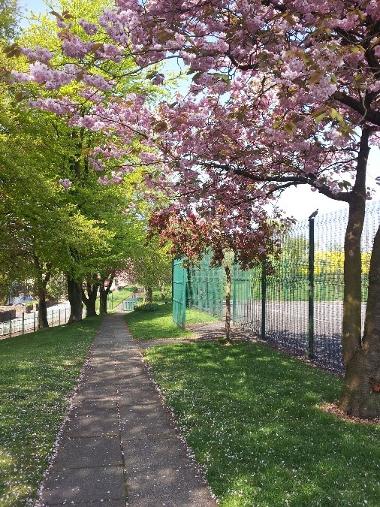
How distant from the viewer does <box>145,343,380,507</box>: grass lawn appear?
4.26 meters

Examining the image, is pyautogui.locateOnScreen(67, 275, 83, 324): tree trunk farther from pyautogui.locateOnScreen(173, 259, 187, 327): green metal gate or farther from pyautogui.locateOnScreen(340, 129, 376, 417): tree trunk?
pyautogui.locateOnScreen(340, 129, 376, 417): tree trunk

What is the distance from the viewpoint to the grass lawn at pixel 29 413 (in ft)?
15.3

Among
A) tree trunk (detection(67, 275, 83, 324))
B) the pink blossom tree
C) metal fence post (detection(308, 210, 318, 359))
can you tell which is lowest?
tree trunk (detection(67, 275, 83, 324))

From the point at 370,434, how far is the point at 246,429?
1.40m

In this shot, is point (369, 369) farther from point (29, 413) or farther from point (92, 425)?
point (29, 413)

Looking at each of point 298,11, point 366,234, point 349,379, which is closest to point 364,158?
point 366,234

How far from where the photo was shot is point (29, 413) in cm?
692

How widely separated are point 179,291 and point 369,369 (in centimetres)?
1314

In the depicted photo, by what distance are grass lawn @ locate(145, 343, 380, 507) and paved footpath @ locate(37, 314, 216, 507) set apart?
0.78 feet

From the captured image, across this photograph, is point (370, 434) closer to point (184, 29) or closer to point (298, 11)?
point (298, 11)

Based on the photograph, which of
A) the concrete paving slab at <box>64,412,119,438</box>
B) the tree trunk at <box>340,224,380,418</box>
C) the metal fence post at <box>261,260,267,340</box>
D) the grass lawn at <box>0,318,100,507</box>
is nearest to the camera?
the grass lawn at <box>0,318,100,507</box>

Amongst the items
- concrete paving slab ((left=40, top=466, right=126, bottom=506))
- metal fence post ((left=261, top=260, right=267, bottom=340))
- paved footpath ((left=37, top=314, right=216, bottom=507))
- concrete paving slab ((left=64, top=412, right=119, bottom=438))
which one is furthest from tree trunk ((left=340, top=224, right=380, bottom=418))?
metal fence post ((left=261, top=260, right=267, bottom=340))

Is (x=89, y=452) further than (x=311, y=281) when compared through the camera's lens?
No

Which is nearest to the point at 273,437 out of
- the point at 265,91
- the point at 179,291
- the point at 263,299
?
the point at 265,91
